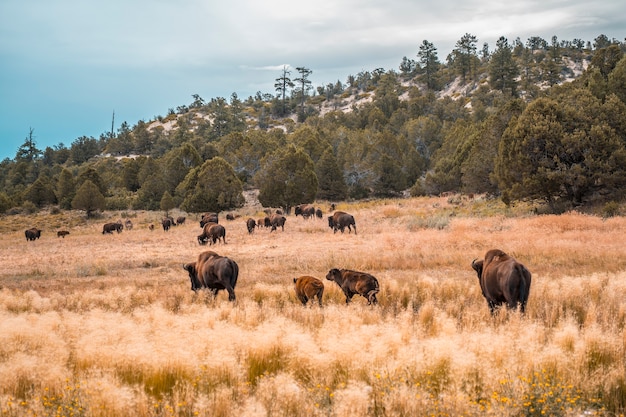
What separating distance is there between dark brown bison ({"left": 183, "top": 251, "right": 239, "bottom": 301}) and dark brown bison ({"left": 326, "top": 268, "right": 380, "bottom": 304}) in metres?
2.75

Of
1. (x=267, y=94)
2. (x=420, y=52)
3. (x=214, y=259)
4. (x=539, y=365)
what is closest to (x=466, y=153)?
(x=214, y=259)

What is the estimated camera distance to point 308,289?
12.1 m

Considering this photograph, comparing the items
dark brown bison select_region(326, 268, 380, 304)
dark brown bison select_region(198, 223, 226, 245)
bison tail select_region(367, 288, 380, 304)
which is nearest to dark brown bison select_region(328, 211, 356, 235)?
dark brown bison select_region(198, 223, 226, 245)

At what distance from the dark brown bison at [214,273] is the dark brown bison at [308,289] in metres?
1.86

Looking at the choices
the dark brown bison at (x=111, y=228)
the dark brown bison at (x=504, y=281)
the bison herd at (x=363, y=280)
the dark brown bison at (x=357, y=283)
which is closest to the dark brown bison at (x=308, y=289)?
the bison herd at (x=363, y=280)

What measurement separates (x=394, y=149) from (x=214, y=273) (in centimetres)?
5797

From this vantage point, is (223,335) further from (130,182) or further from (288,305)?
(130,182)

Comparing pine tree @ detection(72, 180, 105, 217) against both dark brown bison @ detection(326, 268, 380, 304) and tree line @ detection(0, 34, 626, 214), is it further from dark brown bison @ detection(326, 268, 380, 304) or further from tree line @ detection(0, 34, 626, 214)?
dark brown bison @ detection(326, 268, 380, 304)

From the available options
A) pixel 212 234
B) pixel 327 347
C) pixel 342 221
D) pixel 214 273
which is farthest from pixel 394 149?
pixel 327 347

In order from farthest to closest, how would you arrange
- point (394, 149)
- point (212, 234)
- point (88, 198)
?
point (394, 149) < point (88, 198) < point (212, 234)

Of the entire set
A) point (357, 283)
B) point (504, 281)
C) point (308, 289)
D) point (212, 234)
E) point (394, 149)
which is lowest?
point (212, 234)

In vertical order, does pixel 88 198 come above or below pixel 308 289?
above

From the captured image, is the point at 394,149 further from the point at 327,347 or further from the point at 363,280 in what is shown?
the point at 327,347

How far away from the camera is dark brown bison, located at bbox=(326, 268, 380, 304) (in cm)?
1180
